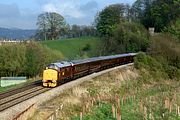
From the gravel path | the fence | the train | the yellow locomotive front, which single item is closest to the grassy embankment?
the gravel path

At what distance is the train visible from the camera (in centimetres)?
4231

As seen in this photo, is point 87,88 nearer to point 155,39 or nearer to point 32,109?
point 32,109

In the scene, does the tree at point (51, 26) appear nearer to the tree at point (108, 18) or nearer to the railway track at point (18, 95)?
the tree at point (108, 18)

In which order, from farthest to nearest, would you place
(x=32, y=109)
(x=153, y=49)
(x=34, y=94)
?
(x=153, y=49) → (x=34, y=94) → (x=32, y=109)

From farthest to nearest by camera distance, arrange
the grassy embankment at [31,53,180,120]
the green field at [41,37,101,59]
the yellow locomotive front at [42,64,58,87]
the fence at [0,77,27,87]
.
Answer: the green field at [41,37,101,59], the fence at [0,77,27,87], the yellow locomotive front at [42,64,58,87], the grassy embankment at [31,53,180,120]

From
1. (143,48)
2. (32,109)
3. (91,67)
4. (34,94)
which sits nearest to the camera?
(32,109)

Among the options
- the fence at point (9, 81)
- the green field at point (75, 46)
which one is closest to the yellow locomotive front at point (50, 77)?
the fence at point (9, 81)

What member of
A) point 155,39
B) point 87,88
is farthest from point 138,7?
point 87,88

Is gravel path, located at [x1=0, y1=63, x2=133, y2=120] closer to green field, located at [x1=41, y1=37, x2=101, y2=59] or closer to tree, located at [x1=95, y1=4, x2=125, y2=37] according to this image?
green field, located at [x1=41, y1=37, x2=101, y2=59]

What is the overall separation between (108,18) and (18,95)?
95168mm

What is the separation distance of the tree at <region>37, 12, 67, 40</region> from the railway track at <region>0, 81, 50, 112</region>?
3621 inches

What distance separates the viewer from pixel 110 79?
5334cm

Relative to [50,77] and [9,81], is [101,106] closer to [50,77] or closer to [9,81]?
[50,77]

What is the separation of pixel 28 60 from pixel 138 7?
64617 mm
